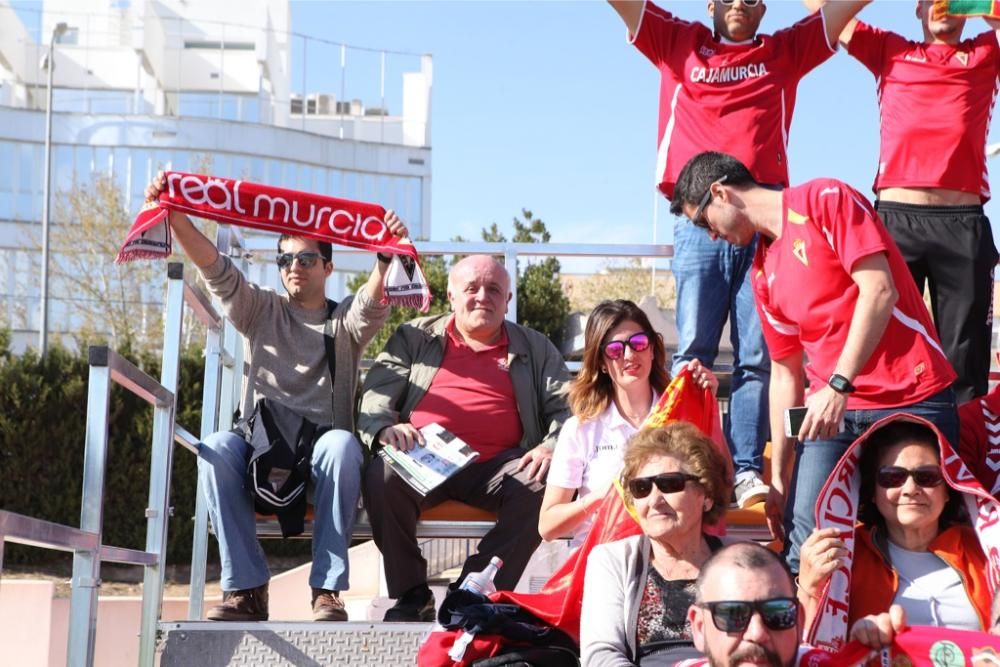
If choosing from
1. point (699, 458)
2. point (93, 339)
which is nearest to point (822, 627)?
point (699, 458)

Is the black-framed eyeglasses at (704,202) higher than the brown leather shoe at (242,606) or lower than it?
higher

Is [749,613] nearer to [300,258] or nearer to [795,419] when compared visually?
[795,419]

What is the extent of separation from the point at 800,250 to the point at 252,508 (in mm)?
2338

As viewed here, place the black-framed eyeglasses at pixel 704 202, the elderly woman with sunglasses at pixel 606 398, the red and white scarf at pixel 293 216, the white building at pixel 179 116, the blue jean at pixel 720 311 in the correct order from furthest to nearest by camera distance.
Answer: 1. the white building at pixel 179 116
2. the red and white scarf at pixel 293 216
3. the blue jean at pixel 720 311
4. the elderly woman with sunglasses at pixel 606 398
5. the black-framed eyeglasses at pixel 704 202

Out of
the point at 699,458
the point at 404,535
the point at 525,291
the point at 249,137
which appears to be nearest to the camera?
the point at 699,458

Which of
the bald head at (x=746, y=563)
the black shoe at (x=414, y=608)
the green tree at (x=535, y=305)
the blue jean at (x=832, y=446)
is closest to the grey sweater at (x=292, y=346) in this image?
the black shoe at (x=414, y=608)

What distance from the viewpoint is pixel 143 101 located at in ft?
187

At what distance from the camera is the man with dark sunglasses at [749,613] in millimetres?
3057

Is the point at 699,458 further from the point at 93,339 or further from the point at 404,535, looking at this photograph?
the point at 93,339

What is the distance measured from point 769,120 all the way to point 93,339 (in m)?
27.4

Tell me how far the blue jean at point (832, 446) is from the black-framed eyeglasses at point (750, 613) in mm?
863

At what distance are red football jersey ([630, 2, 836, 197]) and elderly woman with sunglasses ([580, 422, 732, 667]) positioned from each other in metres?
1.85

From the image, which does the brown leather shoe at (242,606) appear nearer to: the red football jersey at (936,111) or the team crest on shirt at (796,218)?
the team crest on shirt at (796,218)

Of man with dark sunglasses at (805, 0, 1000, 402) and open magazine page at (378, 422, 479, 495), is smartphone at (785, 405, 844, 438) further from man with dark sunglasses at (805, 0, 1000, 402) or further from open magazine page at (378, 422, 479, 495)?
open magazine page at (378, 422, 479, 495)
